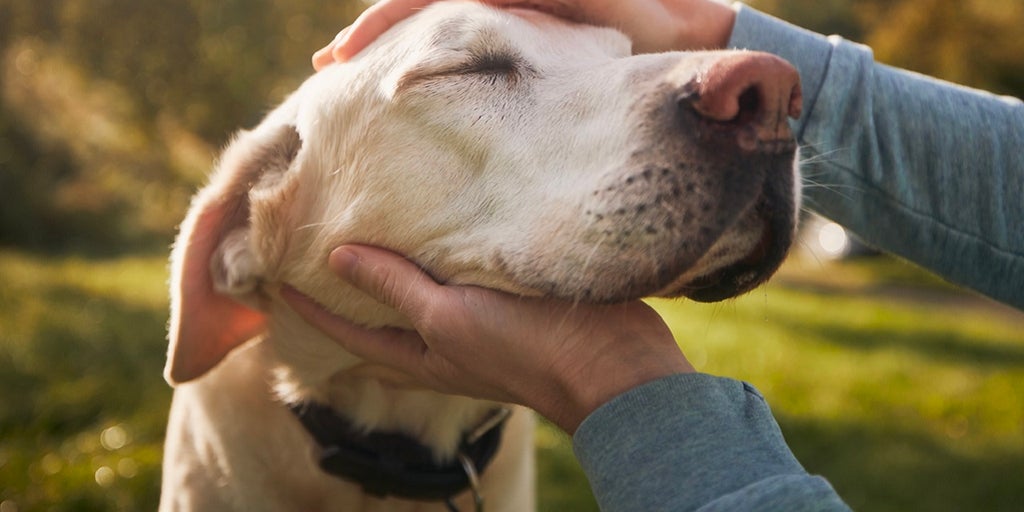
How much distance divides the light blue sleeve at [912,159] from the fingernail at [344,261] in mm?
1364

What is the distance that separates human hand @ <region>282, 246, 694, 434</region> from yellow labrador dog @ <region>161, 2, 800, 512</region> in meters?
0.06

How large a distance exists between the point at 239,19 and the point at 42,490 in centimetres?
906

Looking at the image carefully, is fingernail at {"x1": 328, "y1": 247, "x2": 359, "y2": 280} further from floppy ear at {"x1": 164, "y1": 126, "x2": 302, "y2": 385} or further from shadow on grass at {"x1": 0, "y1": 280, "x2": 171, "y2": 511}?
shadow on grass at {"x1": 0, "y1": 280, "x2": 171, "y2": 511}

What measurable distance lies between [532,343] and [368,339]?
0.57 m


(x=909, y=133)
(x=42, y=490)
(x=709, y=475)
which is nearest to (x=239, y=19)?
(x=42, y=490)

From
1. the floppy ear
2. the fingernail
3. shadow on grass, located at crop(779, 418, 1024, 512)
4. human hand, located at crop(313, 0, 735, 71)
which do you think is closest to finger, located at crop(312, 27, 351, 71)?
human hand, located at crop(313, 0, 735, 71)

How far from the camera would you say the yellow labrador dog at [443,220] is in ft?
5.67

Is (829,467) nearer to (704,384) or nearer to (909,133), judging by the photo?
(909,133)

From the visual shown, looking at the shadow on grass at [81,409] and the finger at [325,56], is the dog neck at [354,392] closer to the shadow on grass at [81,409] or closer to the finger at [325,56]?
the finger at [325,56]

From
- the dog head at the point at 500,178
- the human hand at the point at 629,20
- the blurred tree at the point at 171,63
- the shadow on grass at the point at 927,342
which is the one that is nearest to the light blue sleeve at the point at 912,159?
the human hand at the point at 629,20

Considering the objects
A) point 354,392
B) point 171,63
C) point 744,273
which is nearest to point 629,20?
point 744,273

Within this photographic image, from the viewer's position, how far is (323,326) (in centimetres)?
230

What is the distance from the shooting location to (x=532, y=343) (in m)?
1.86

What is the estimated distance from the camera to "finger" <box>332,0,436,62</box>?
235 centimetres
